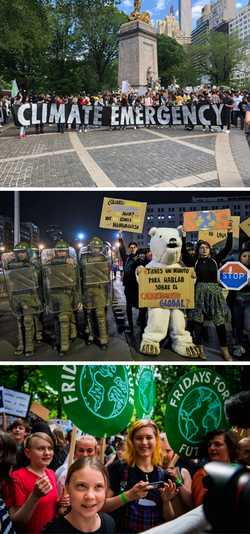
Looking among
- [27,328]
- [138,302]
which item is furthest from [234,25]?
[27,328]

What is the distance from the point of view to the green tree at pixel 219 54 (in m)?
3.22

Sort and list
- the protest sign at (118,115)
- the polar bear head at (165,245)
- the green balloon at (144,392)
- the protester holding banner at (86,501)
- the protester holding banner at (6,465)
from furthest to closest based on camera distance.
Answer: the protest sign at (118,115) < the green balloon at (144,392) < the protester holding banner at (6,465) < the polar bear head at (165,245) < the protester holding banner at (86,501)

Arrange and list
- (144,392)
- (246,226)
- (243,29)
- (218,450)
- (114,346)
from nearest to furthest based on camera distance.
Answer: (246,226), (114,346), (243,29), (218,450), (144,392)

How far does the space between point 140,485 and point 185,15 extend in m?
3.09

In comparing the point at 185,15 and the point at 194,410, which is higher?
the point at 185,15

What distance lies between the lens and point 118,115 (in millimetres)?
3732

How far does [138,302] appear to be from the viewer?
3.12m

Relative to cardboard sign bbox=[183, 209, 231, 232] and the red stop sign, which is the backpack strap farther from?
cardboard sign bbox=[183, 209, 231, 232]

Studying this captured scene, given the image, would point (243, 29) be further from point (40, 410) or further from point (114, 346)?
point (40, 410)

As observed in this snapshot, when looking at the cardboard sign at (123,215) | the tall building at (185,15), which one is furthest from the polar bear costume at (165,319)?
the tall building at (185,15)

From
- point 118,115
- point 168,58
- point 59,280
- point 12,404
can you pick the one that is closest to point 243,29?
point 168,58

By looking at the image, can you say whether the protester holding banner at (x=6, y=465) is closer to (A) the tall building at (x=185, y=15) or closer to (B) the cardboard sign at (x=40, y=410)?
(B) the cardboard sign at (x=40, y=410)

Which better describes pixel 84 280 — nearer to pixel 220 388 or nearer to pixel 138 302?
pixel 138 302

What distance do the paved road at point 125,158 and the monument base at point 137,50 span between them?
42 cm
